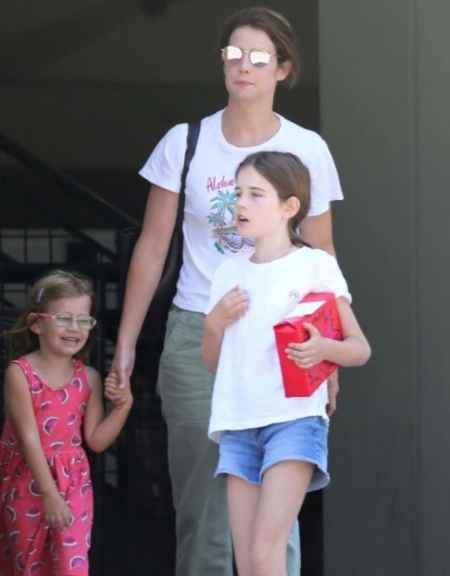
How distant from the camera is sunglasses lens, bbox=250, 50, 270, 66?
13.3ft

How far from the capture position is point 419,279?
5023 mm

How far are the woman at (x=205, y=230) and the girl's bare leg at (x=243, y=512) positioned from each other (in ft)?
1.86

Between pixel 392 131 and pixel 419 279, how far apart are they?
0.53 m

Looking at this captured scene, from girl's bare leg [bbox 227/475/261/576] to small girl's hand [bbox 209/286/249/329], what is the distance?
0.40 metres

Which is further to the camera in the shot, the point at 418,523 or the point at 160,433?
the point at 160,433

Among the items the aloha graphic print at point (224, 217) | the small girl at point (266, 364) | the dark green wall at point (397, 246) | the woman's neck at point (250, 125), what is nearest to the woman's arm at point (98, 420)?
→ the aloha graphic print at point (224, 217)

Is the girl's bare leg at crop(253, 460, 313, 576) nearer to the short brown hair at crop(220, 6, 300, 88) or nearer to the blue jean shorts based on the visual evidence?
the blue jean shorts

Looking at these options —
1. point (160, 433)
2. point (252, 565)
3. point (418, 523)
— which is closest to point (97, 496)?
point (160, 433)

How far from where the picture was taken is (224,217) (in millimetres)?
4102

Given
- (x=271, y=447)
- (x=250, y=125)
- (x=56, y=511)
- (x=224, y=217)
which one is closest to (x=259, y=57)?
(x=250, y=125)

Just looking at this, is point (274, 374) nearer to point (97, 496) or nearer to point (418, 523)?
point (418, 523)

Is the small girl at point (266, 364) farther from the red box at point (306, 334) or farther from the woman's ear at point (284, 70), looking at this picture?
the woman's ear at point (284, 70)

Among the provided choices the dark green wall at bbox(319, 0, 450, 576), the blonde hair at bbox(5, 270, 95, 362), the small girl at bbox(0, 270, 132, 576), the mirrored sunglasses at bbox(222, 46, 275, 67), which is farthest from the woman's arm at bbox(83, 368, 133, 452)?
the mirrored sunglasses at bbox(222, 46, 275, 67)

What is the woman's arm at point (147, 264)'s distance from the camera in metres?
4.24
